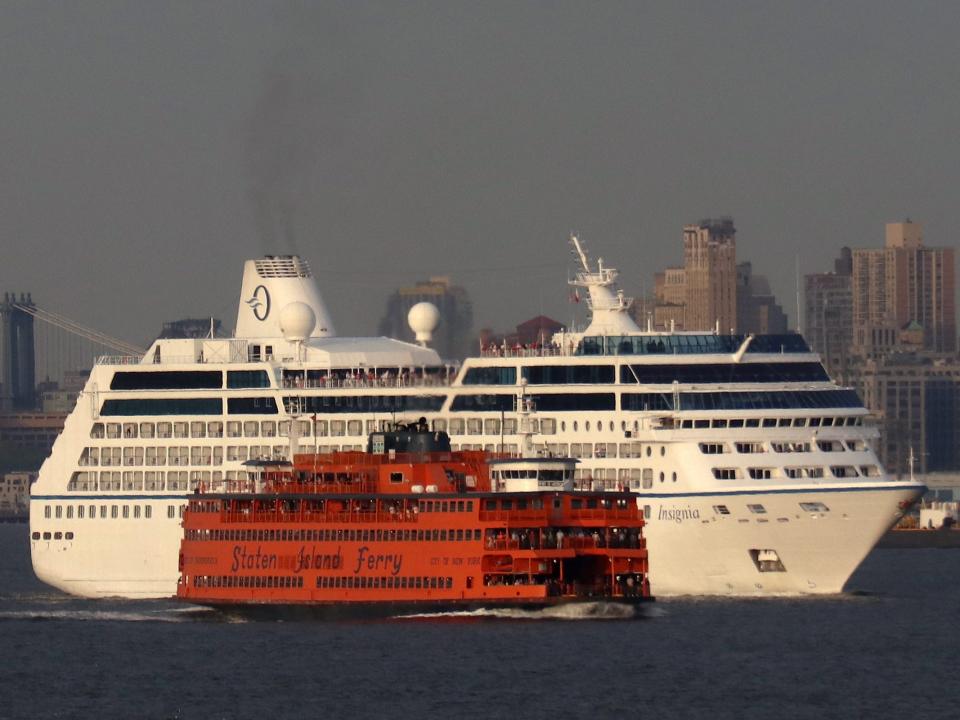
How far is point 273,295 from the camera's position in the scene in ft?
312

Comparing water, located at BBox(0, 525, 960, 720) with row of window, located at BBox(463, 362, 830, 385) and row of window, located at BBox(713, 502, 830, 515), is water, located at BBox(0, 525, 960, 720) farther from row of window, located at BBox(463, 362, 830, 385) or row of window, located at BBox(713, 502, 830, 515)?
row of window, located at BBox(463, 362, 830, 385)

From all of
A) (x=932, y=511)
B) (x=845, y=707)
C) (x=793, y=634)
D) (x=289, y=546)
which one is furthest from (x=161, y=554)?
(x=932, y=511)

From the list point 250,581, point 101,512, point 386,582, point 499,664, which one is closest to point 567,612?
point 386,582

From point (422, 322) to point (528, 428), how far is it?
42.9 ft

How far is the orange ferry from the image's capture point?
72438 mm

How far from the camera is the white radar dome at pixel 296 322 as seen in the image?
300 ft

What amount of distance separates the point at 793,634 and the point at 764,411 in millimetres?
12292

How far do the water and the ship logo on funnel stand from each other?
51.5 ft

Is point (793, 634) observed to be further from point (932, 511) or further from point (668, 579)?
point (932, 511)

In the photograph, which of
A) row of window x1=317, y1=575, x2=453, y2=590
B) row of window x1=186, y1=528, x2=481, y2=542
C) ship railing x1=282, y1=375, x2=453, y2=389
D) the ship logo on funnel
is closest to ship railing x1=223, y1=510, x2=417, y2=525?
row of window x1=186, y1=528, x2=481, y2=542

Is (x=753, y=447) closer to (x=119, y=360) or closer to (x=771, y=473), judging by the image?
(x=771, y=473)

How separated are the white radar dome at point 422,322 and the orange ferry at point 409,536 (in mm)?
15663

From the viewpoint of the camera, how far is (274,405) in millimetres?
89750

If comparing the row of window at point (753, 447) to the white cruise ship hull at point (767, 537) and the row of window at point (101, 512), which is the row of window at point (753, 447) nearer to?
the white cruise ship hull at point (767, 537)
